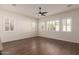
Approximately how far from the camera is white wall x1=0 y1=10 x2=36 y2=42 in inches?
44.4

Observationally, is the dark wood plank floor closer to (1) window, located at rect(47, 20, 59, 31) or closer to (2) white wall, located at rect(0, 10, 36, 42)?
(2) white wall, located at rect(0, 10, 36, 42)

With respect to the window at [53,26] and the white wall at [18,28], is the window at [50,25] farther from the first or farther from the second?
the white wall at [18,28]

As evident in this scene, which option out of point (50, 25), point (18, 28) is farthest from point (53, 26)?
point (18, 28)

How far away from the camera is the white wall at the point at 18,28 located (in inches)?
44.4

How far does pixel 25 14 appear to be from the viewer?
1371 mm

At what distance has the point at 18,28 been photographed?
1.23 metres

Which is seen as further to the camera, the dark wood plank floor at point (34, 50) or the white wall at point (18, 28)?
the dark wood plank floor at point (34, 50)

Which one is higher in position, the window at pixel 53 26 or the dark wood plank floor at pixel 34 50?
the window at pixel 53 26

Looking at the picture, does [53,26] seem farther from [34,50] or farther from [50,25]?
[34,50]

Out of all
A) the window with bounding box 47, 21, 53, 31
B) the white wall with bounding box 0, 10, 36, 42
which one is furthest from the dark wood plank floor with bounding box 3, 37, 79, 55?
the window with bounding box 47, 21, 53, 31

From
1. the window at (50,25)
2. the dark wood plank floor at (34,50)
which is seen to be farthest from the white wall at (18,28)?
the window at (50,25)

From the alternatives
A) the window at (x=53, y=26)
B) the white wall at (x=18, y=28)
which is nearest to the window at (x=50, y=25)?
the window at (x=53, y=26)
